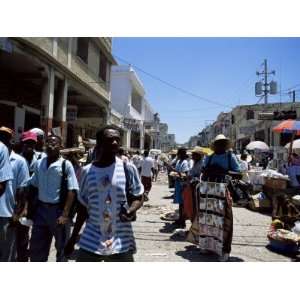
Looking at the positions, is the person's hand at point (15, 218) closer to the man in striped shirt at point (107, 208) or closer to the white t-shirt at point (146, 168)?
the man in striped shirt at point (107, 208)

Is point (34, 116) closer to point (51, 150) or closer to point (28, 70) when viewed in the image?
point (28, 70)

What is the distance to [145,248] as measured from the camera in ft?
17.5

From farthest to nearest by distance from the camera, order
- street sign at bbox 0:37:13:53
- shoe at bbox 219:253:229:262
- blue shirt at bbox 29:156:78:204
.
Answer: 1. street sign at bbox 0:37:13:53
2. shoe at bbox 219:253:229:262
3. blue shirt at bbox 29:156:78:204

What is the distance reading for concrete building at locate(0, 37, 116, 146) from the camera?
1094 centimetres

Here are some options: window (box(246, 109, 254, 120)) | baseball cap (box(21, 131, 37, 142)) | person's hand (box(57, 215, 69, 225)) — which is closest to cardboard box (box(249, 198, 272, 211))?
baseball cap (box(21, 131, 37, 142))

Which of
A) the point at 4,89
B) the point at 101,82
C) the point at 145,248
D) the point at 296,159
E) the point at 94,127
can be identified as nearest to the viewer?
the point at 145,248

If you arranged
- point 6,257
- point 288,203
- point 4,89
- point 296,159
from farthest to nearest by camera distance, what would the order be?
point 4,89
point 296,159
point 288,203
point 6,257

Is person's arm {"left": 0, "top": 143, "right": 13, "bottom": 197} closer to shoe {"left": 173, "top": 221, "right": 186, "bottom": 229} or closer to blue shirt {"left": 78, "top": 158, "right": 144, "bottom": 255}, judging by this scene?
blue shirt {"left": 78, "top": 158, "right": 144, "bottom": 255}

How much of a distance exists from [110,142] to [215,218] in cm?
272

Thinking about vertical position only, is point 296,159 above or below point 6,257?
above

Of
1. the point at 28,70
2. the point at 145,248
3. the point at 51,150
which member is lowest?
the point at 145,248

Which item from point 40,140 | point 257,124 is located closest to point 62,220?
point 40,140
